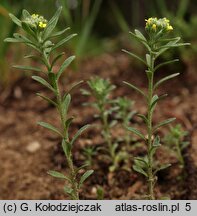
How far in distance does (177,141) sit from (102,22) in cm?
238

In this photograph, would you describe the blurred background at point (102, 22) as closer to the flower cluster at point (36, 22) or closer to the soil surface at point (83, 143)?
the soil surface at point (83, 143)

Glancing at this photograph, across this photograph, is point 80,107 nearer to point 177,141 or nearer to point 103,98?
point 103,98

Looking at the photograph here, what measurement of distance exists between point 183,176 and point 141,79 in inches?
36.6

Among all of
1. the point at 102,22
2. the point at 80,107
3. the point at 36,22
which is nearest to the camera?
the point at 36,22

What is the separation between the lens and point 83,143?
6.82ft

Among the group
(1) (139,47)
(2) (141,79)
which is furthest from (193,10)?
(2) (141,79)

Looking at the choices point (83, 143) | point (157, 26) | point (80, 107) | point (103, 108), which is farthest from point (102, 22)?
point (157, 26)

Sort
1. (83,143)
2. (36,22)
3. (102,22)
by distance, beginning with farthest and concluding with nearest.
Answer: (102,22) → (83,143) → (36,22)

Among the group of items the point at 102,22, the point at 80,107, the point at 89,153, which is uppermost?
the point at 102,22

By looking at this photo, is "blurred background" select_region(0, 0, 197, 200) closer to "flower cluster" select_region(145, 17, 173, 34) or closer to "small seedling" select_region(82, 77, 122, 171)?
"small seedling" select_region(82, 77, 122, 171)

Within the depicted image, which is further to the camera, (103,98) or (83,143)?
(83,143)

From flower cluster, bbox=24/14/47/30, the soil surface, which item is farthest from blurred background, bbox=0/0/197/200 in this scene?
flower cluster, bbox=24/14/47/30

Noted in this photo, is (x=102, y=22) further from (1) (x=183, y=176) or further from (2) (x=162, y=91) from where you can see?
(1) (x=183, y=176)

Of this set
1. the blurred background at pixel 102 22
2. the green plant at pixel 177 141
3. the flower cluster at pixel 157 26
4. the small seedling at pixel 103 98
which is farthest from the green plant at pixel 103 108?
the blurred background at pixel 102 22
